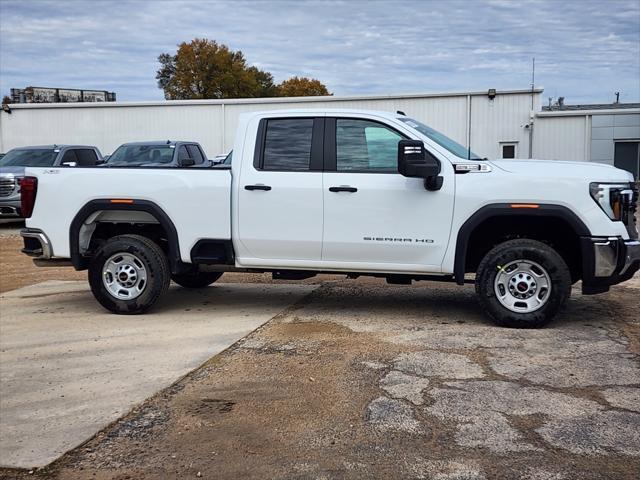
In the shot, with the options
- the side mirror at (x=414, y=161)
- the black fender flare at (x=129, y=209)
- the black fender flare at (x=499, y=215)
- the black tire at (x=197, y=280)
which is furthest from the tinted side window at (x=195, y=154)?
the black fender flare at (x=499, y=215)

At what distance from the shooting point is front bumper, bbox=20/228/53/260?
7648 millimetres

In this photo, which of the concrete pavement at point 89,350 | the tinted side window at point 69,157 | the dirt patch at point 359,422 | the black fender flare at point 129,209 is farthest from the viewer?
the tinted side window at point 69,157

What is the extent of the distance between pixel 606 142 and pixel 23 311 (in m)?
24.8

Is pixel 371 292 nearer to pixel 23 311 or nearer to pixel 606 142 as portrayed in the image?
pixel 23 311

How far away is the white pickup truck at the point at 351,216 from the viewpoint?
21.6 ft

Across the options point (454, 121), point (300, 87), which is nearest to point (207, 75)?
point (300, 87)

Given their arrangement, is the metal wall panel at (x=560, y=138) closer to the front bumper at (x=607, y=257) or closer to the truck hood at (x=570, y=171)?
the truck hood at (x=570, y=171)

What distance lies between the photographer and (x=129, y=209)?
294 inches

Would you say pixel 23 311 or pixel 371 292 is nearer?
pixel 23 311

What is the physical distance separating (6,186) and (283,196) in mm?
12208

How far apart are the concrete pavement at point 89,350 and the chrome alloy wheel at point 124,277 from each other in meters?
0.28

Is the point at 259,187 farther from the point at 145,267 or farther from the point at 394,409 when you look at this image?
the point at 394,409

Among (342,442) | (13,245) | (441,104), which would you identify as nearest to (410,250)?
(342,442)

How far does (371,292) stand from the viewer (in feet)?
29.3
